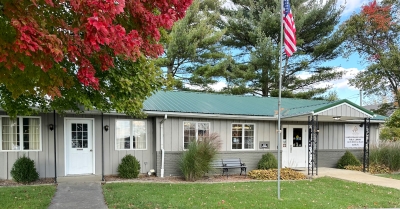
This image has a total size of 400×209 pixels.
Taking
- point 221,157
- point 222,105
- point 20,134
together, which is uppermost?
point 222,105

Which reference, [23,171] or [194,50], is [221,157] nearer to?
[23,171]

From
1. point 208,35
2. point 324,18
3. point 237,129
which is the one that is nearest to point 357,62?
point 324,18

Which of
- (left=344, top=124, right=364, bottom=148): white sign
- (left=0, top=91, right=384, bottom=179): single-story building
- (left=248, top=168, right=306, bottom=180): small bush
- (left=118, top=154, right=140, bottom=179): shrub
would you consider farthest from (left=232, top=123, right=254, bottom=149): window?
(left=344, top=124, right=364, bottom=148): white sign

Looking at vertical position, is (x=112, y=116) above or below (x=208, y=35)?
below

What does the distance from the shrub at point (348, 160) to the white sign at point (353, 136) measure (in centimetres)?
81

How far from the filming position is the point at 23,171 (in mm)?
8953

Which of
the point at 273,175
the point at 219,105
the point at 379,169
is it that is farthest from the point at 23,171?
the point at 379,169

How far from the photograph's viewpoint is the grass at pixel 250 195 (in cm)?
674

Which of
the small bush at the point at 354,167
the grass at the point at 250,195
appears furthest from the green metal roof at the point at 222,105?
the grass at the point at 250,195

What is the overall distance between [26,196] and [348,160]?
13328 millimetres

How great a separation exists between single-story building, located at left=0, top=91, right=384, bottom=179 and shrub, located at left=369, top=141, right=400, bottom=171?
170 centimetres

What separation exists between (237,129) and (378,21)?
56.9ft

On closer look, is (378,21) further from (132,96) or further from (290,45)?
(132,96)

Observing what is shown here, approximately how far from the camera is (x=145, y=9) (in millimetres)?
3885
